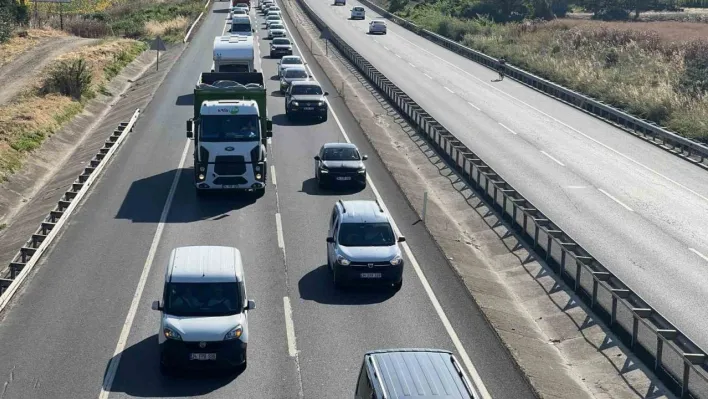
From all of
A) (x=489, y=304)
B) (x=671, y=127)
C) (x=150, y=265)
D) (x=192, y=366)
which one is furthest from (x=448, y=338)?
(x=671, y=127)

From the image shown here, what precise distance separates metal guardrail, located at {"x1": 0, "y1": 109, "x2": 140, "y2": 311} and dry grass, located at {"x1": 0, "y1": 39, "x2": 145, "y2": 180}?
3.16 metres

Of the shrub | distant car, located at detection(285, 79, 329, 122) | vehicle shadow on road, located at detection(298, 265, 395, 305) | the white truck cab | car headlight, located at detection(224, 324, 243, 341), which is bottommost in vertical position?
the shrub

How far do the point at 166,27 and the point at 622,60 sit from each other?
1713 inches

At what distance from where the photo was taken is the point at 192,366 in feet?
63.8

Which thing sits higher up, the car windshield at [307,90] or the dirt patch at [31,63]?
the car windshield at [307,90]

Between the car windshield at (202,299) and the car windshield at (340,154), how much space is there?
53.9 ft

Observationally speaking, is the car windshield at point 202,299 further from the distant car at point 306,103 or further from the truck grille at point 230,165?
the distant car at point 306,103

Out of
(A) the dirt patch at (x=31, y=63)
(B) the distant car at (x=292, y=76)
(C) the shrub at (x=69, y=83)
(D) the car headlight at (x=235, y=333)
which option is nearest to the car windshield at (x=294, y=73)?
(B) the distant car at (x=292, y=76)

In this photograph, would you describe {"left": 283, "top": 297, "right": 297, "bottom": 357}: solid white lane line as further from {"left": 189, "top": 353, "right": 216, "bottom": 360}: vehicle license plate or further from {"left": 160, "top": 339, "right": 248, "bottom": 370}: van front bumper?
{"left": 189, "top": 353, "right": 216, "bottom": 360}: vehicle license plate

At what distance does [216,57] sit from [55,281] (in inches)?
943

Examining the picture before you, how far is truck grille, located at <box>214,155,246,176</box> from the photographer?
112ft

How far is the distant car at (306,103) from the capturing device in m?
50.2

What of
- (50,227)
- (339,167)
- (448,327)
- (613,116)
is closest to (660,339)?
(448,327)

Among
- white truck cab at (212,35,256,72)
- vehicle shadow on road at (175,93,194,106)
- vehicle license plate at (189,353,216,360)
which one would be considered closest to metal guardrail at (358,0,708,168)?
white truck cab at (212,35,256,72)
